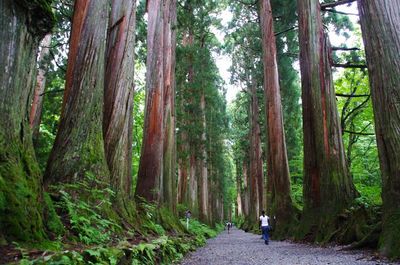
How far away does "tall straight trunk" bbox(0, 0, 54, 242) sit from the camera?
110 inches

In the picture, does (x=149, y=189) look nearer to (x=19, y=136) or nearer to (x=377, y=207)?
(x=377, y=207)

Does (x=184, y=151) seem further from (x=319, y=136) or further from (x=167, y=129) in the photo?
(x=319, y=136)

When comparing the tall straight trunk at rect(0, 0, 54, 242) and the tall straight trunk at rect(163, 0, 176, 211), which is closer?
the tall straight trunk at rect(0, 0, 54, 242)

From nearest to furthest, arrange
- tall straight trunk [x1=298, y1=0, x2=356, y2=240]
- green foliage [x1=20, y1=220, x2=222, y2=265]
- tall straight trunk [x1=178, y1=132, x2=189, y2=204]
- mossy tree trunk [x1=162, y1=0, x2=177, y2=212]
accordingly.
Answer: green foliage [x1=20, y1=220, x2=222, y2=265], tall straight trunk [x1=298, y1=0, x2=356, y2=240], mossy tree trunk [x1=162, y1=0, x2=177, y2=212], tall straight trunk [x1=178, y1=132, x2=189, y2=204]

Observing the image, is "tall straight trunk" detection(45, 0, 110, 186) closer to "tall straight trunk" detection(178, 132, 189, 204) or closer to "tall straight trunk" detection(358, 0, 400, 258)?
"tall straight trunk" detection(358, 0, 400, 258)

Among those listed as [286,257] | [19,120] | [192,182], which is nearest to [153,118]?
[286,257]

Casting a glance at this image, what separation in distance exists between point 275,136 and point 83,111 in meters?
10.3

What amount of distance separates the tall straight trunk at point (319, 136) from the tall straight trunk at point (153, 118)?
4.46 meters

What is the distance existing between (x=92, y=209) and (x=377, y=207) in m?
6.24

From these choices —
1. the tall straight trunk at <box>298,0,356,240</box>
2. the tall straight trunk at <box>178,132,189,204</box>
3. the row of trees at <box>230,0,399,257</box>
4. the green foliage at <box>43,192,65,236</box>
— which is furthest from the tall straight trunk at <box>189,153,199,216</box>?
the green foliage at <box>43,192,65,236</box>

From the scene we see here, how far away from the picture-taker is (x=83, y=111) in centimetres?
536

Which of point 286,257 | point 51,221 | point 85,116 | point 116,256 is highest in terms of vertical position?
point 85,116

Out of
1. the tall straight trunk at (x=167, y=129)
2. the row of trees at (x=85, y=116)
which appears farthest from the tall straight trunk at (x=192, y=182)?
the row of trees at (x=85, y=116)

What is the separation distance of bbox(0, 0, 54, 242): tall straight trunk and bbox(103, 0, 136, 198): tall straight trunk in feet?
9.92
